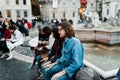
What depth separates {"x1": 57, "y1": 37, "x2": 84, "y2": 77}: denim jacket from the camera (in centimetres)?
308

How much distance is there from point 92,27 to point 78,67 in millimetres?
9879

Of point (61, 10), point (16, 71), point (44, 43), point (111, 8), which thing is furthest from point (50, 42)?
point (111, 8)

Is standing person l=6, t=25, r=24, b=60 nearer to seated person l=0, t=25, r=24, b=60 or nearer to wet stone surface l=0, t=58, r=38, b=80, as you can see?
seated person l=0, t=25, r=24, b=60

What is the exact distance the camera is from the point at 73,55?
3100 mm

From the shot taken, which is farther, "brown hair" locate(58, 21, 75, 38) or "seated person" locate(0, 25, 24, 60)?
"seated person" locate(0, 25, 24, 60)

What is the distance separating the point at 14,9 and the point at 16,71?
34.1 m

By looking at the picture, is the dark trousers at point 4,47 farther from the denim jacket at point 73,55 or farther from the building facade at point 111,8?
the building facade at point 111,8

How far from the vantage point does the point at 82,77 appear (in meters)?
2.90

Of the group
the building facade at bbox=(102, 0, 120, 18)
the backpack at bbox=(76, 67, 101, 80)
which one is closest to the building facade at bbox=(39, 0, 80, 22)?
the building facade at bbox=(102, 0, 120, 18)

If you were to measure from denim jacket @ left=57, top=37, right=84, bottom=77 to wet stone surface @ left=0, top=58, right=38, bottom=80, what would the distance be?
2512 millimetres

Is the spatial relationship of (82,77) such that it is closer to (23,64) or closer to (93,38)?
(23,64)

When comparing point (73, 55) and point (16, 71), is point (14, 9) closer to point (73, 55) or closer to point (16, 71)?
point (16, 71)

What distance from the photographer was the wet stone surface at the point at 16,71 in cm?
559

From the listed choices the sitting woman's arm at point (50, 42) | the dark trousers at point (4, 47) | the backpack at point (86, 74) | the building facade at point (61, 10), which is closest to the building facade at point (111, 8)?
the building facade at point (61, 10)
